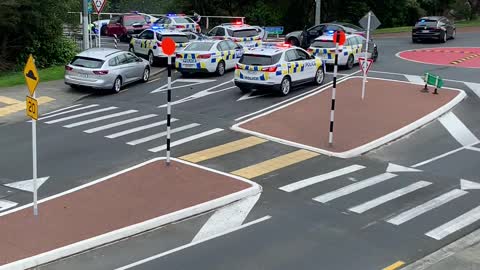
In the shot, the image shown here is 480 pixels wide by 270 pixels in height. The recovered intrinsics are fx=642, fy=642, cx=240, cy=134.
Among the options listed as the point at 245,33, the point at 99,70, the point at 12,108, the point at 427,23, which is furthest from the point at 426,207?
the point at 427,23

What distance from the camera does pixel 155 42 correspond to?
2883cm

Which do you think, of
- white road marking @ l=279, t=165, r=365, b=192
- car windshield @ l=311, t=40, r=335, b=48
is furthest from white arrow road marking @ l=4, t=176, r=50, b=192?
car windshield @ l=311, t=40, r=335, b=48

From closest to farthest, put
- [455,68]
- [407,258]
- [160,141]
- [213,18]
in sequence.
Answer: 1. [407,258]
2. [160,141]
3. [455,68]
4. [213,18]

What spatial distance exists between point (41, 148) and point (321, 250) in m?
8.64

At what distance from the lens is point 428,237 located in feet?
33.8

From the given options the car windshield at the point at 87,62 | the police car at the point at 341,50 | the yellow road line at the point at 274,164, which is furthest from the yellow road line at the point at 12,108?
the police car at the point at 341,50

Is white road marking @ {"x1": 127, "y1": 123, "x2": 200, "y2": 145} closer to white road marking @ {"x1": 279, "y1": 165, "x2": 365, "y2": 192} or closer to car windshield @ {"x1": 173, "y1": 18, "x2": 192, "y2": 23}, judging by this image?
white road marking @ {"x1": 279, "y1": 165, "x2": 365, "y2": 192}

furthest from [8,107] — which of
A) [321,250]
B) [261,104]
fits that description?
[321,250]

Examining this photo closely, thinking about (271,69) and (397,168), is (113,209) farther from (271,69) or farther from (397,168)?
(271,69)

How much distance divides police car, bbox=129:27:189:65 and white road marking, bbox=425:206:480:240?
18.9m

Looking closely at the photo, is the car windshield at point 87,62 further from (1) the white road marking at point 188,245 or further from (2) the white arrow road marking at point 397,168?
(1) the white road marking at point 188,245

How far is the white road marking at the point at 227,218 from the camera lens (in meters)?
10.4

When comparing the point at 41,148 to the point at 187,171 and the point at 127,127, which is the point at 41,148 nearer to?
the point at 127,127

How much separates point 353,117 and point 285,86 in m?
3.86
